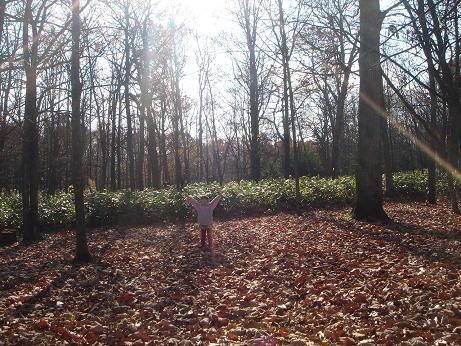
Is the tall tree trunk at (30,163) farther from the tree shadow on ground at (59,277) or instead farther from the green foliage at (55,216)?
the tree shadow on ground at (59,277)

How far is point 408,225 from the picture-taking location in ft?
33.2

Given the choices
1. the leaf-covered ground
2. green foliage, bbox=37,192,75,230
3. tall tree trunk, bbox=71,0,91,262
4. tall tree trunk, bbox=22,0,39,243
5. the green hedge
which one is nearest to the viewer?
the leaf-covered ground

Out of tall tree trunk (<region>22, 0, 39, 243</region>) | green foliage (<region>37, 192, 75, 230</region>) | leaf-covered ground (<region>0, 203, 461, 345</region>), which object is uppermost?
tall tree trunk (<region>22, 0, 39, 243</region>)

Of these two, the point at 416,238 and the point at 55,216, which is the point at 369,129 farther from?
the point at 55,216

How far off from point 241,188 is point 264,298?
12.0 metres

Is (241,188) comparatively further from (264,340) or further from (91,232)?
(264,340)

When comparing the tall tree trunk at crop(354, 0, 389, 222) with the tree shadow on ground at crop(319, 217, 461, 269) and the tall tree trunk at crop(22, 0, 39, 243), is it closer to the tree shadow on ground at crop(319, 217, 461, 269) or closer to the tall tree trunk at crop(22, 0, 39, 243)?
the tree shadow on ground at crop(319, 217, 461, 269)

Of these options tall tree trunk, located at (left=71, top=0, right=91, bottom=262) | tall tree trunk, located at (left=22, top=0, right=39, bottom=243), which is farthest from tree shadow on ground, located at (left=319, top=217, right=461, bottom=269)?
tall tree trunk, located at (left=22, top=0, right=39, bottom=243)

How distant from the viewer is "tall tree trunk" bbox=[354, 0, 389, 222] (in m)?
10.7

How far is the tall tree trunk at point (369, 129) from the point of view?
10.7 m

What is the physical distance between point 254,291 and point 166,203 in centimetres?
1006

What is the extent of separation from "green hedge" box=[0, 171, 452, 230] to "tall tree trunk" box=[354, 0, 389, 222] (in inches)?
A: 245

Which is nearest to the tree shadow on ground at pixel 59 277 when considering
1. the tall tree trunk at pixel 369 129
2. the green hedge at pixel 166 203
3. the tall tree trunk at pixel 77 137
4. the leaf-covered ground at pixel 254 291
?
the leaf-covered ground at pixel 254 291

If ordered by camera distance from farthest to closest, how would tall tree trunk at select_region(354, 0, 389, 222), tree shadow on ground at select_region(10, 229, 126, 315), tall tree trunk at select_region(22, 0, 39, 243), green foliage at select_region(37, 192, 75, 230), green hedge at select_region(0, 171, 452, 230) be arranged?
green hedge at select_region(0, 171, 452, 230), green foliage at select_region(37, 192, 75, 230), tall tree trunk at select_region(22, 0, 39, 243), tall tree trunk at select_region(354, 0, 389, 222), tree shadow on ground at select_region(10, 229, 126, 315)
